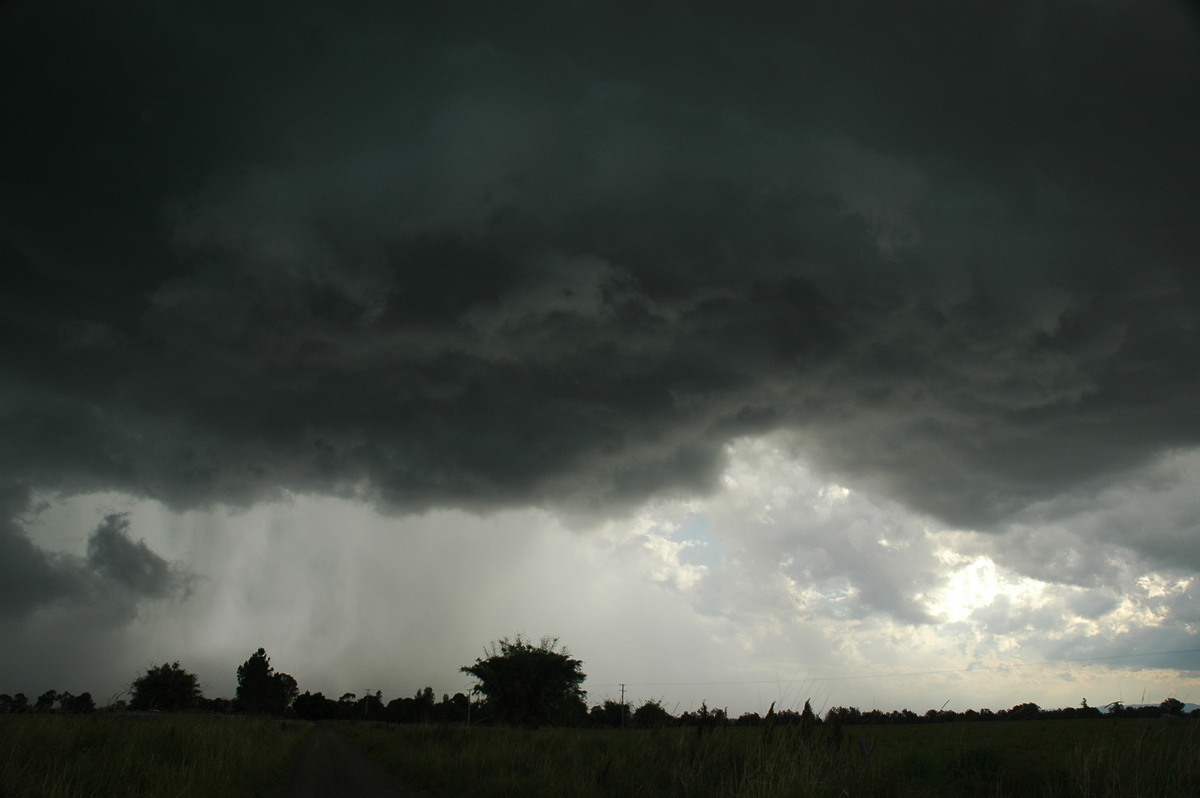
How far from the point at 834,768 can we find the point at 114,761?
519 inches

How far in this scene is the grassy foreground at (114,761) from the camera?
33.3 ft

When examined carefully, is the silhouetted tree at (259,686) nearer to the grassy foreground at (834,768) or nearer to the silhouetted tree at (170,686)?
the silhouetted tree at (170,686)

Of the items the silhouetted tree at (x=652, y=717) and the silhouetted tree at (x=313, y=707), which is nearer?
the silhouetted tree at (x=652, y=717)

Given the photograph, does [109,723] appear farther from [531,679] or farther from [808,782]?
[531,679]

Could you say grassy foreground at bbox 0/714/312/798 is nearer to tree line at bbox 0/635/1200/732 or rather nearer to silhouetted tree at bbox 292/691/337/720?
tree line at bbox 0/635/1200/732

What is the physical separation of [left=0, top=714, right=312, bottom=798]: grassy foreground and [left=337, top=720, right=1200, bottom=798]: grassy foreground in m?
5.31

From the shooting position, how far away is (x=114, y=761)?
1229cm

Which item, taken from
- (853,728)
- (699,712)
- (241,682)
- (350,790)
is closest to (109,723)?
(350,790)

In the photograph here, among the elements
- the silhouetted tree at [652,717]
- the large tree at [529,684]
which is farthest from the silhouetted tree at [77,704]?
the large tree at [529,684]

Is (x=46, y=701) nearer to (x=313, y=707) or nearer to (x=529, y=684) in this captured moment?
(x=529, y=684)

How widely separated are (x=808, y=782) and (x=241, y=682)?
154 metres

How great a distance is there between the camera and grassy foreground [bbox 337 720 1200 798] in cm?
839

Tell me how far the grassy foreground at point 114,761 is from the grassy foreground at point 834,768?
531 cm

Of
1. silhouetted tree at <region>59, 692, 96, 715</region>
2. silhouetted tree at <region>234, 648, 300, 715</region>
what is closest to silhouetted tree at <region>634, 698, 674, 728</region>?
silhouetted tree at <region>59, 692, 96, 715</region>
